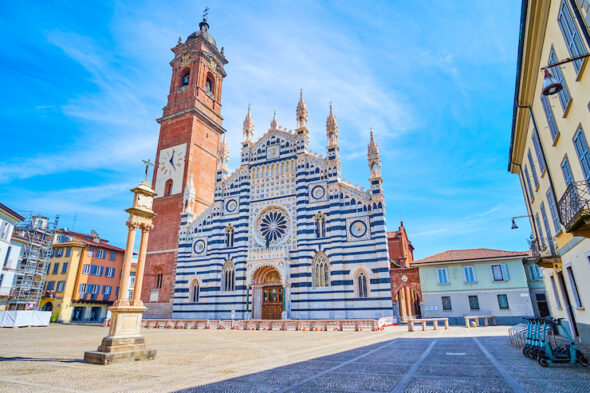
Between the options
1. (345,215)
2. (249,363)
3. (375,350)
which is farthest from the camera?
(345,215)

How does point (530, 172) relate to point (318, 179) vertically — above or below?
below

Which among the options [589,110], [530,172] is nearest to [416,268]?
[530,172]

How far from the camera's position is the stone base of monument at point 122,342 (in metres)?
9.69

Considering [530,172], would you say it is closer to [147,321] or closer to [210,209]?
[210,209]

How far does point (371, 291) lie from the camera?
26938 mm

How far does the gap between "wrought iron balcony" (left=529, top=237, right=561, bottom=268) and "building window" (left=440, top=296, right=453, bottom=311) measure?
1287cm

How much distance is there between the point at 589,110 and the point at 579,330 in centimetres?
950

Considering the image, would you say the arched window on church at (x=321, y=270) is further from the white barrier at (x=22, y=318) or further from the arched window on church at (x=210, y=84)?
the arched window on church at (x=210, y=84)

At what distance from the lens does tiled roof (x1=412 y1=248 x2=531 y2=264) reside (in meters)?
27.8

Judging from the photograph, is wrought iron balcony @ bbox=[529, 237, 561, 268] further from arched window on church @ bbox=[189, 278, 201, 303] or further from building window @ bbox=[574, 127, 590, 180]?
arched window on church @ bbox=[189, 278, 201, 303]

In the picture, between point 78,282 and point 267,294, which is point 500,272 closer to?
point 267,294

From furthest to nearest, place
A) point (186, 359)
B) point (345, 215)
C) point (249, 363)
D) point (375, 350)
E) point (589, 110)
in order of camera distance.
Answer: point (345, 215) → point (375, 350) → point (186, 359) → point (249, 363) → point (589, 110)

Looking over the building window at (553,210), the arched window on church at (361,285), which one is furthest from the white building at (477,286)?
the building window at (553,210)

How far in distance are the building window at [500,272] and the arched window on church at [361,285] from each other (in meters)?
10.7
